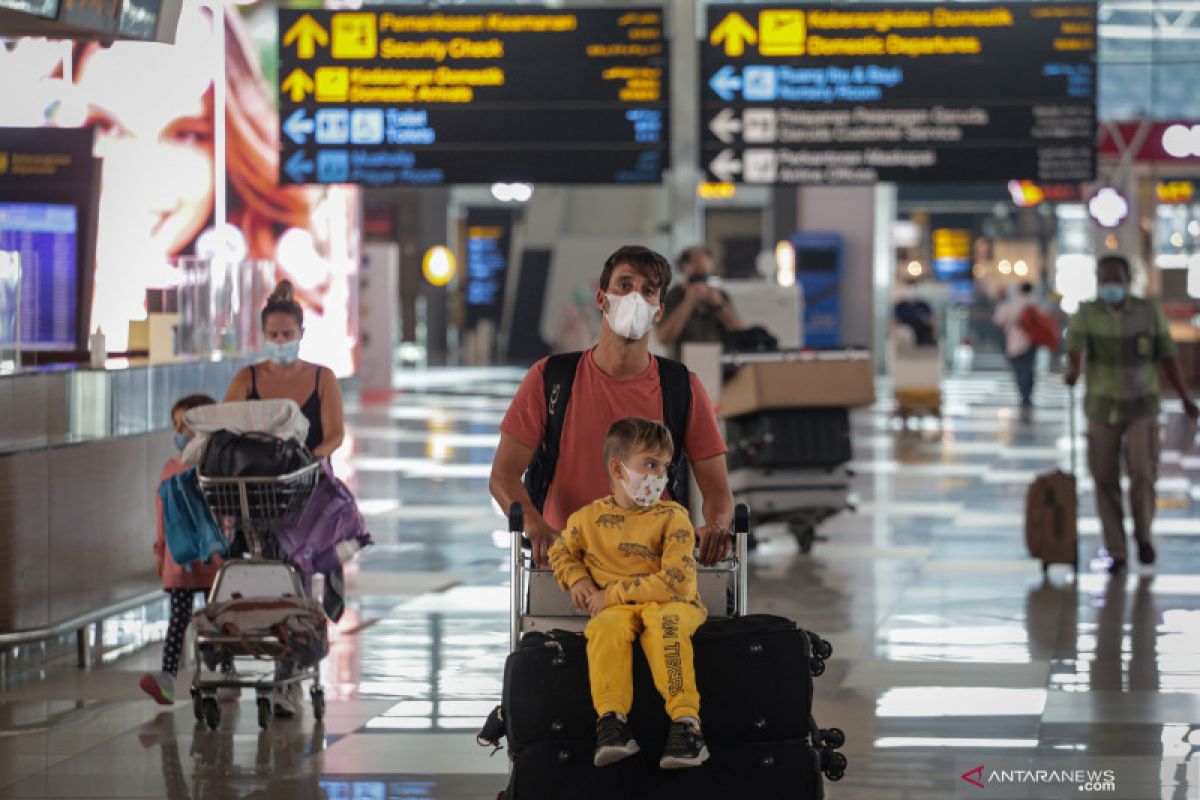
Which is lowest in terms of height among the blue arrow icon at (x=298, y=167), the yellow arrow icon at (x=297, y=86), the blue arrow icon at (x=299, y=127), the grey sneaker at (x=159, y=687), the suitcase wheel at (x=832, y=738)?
the grey sneaker at (x=159, y=687)

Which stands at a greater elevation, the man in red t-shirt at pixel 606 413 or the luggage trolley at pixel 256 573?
the man in red t-shirt at pixel 606 413

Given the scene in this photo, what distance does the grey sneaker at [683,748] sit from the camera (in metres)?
5.09

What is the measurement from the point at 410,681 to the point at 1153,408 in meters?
5.10

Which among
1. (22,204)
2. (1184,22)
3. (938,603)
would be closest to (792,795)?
(938,603)

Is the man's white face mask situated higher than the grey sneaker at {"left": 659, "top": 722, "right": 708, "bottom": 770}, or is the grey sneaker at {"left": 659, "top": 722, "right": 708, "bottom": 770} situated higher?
the man's white face mask

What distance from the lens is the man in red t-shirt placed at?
222 inches

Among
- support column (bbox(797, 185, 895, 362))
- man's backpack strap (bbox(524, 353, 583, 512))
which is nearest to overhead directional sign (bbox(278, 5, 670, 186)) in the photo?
man's backpack strap (bbox(524, 353, 583, 512))

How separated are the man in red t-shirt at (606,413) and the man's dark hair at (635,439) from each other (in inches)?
14.3

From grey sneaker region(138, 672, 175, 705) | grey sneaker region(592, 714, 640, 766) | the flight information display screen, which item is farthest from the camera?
the flight information display screen

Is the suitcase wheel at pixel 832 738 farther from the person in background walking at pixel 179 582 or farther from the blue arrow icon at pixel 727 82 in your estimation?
the blue arrow icon at pixel 727 82

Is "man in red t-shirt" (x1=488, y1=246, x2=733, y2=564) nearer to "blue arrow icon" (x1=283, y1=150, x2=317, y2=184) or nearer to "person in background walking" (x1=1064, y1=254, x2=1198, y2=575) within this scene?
"person in background walking" (x1=1064, y1=254, x2=1198, y2=575)

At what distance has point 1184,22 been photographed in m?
40.9

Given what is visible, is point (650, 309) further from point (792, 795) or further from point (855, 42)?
point (855, 42)

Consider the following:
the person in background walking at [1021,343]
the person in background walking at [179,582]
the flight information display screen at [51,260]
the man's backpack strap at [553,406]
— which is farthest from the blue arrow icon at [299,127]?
the person in background walking at [1021,343]
